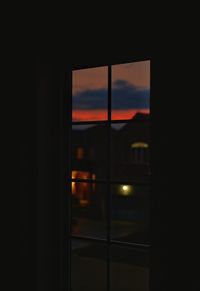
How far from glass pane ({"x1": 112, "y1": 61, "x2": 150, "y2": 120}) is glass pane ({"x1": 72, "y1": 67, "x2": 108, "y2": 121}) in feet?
0.22

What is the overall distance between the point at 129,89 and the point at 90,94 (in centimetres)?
29

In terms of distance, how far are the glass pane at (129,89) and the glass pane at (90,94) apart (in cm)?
7

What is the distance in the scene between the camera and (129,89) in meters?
2.21

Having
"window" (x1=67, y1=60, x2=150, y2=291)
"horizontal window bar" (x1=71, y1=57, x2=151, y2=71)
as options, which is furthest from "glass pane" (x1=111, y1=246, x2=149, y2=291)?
"horizontal window bar" (x1=71, y1=57, x2=151, y2=71)

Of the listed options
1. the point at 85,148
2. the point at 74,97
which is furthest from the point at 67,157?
the point at 85,148

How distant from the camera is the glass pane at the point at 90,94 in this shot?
227cm

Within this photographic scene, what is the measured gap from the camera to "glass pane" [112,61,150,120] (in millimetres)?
2123

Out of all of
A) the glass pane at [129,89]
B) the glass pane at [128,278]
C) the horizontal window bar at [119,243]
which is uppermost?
the glass pane at [129,89]

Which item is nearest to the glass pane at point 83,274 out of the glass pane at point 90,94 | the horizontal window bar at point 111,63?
the glass pane at point 90,94

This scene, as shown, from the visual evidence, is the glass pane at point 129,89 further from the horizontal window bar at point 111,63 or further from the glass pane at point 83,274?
the glass pane at point 83,274

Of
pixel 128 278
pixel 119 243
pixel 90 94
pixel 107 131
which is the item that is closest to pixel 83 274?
pixel 119 243

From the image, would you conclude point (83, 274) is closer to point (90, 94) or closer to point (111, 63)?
point (90, 94)

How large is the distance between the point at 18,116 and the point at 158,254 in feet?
3.94

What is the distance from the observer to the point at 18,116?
2.36 metres
